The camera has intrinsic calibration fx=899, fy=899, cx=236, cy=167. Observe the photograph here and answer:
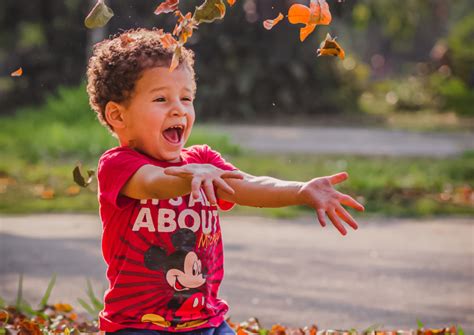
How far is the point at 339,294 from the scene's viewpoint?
185 inches

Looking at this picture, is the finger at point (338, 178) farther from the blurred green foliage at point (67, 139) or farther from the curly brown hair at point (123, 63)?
the blurred green foliage at point (67, 139)

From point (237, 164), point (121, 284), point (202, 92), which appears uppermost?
point (202, 92)

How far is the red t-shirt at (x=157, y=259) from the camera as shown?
8.64 ft

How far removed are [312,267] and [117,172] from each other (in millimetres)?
2886

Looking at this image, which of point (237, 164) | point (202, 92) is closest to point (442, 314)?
point (237, 164)

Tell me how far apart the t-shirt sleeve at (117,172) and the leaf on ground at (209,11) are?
1.46 feet

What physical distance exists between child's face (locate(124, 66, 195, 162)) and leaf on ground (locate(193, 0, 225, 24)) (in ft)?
0.58

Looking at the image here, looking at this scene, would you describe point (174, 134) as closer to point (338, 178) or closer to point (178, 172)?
point (178, 172)

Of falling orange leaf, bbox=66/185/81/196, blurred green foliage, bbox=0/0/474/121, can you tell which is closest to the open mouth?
falling orange leaf, bbox=66/185/81/196

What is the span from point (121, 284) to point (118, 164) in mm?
356

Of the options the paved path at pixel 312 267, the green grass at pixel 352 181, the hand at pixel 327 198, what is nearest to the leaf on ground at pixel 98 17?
the hand at pixel 327 198

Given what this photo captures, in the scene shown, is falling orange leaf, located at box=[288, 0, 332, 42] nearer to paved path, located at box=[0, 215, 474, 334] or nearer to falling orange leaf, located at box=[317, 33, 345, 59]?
falling orange leaf, located at box=[317, 33, 345, 59]

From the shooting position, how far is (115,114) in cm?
280

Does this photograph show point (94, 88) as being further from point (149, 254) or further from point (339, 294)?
point (339, 294)
